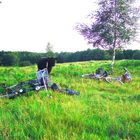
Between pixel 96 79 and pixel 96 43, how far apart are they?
1588 centimetres

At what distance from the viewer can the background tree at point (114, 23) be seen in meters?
40.2

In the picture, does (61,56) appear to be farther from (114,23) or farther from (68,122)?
(68,122)

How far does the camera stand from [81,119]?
27.5 feet

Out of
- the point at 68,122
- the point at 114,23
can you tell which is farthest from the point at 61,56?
→ the point at 68,122

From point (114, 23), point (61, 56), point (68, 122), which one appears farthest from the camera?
point (61, 56)

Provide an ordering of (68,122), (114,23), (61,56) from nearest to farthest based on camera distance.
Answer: (68,122), (114,23), (61,56)

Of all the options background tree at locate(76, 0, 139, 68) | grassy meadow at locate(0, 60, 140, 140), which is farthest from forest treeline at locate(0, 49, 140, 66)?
grassy meadow at locate(0, 60, 140, 140)

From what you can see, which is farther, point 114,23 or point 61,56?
point 61,56

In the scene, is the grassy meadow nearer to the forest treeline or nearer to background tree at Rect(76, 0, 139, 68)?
background tree at Rect(76, 0, 139, 68)

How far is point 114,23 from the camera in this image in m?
40.6

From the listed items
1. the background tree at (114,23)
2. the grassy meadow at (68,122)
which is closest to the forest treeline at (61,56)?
the background tree at (114,23)

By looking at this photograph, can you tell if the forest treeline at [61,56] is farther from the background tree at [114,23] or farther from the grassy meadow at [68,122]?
the grassy meadow at [68,122]

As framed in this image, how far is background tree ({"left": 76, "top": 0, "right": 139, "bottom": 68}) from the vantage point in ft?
132

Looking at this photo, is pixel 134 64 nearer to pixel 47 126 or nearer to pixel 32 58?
pixel 47 126
